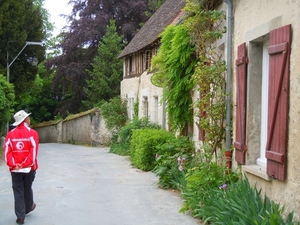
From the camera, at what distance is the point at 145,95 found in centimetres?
2130

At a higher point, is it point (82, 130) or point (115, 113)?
point (115, 113)

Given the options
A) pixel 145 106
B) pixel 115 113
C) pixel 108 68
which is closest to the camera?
pixel 145 106

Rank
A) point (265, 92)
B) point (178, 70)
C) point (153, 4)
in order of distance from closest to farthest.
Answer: point (265, 92), point (178, 70), point (153, 4)

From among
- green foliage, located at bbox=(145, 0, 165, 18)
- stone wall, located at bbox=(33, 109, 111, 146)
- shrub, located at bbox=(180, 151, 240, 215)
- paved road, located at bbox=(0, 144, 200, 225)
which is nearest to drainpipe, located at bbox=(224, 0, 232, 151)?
shrub, located at bbox=(180, 151, 240, 215)

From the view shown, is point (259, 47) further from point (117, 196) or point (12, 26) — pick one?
point (12, 26)

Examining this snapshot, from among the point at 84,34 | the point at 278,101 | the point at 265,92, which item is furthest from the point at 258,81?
the point at 84,34

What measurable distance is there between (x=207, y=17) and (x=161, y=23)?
11.8 m

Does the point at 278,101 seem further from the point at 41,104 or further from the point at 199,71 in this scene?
the point at 41,104

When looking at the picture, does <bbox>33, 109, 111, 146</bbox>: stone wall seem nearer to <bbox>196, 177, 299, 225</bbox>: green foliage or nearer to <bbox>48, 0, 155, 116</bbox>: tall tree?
<bbox>48, 0, 155, 116</bbox>: tall tree

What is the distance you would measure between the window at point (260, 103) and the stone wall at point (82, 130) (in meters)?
21.3

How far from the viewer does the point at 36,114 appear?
41031 mm

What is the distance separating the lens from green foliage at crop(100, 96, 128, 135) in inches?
1036

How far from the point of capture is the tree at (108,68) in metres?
31.7

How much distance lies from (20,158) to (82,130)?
74.9 ft
